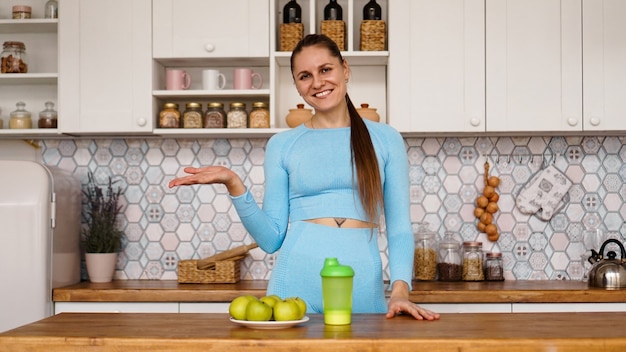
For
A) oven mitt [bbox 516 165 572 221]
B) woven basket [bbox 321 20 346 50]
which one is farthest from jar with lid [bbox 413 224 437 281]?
woven basket [bbox 321 20 346 50]

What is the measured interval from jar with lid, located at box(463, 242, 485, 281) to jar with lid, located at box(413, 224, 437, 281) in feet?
0.46

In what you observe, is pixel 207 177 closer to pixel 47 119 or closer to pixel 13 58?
pixel 47 119

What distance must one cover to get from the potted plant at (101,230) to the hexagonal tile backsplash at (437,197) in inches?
2.5


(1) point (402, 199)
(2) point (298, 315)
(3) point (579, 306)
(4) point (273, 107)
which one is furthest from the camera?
(4) point (273, 107)

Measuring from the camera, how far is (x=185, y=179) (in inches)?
75.1

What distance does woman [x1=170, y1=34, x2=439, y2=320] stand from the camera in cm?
227

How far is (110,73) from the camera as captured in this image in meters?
3.63

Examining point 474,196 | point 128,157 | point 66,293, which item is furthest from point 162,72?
point 474,196

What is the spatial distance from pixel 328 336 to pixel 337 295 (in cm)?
16

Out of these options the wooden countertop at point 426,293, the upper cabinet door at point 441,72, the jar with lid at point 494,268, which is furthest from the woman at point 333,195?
the jar with lid at point 494,268

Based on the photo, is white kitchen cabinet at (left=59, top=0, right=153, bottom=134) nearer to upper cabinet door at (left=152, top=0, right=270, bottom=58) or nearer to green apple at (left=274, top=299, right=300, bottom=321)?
upper cabinet door at (left=152, top=0, right=270, bottom=58)

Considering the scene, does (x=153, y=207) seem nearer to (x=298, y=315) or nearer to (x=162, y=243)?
(x=162, y=243)

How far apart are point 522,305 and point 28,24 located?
255cm

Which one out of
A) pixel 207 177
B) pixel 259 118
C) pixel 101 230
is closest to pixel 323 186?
pixel 207 177
